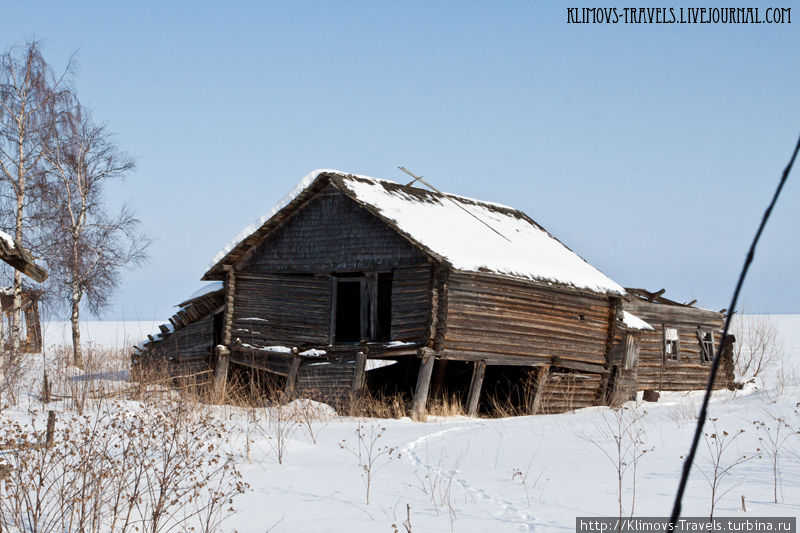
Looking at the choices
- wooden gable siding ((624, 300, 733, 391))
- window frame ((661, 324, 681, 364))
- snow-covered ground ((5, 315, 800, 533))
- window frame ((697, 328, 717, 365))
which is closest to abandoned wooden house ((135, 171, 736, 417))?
wooden gable siding ((624, 300, 733, 391))

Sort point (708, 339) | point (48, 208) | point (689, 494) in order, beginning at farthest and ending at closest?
point (708, 339) → point (48, 208) → point (689, 494)

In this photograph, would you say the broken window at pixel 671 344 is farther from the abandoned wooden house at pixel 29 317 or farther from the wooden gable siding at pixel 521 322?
the abandoned wooden house at pixel 29 317

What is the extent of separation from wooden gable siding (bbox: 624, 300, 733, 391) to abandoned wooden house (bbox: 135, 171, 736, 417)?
3.39m

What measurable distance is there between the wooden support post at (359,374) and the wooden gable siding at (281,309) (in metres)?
1.10

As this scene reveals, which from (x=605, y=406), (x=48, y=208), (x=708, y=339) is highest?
(x=48, y=208)

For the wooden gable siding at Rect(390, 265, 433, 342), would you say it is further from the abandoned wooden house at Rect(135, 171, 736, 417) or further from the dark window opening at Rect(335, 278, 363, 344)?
the dark window opening at Rect(335, 278, 363, 344)

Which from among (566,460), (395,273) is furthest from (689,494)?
(395,273)

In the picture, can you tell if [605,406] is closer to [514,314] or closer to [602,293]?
[602,293]

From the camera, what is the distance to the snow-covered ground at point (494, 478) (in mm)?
6879

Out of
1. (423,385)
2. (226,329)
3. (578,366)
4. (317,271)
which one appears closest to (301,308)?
(317,271)

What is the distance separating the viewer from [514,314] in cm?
1839

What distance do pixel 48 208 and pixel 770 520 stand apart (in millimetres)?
22073

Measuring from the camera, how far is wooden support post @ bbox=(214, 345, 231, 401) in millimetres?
19141

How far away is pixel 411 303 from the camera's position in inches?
687
